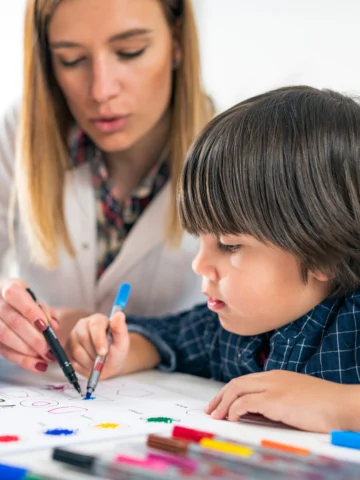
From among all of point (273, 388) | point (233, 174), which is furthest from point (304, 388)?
point (233, 174)

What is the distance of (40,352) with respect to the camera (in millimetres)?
952

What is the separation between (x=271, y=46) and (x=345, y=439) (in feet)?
3.91

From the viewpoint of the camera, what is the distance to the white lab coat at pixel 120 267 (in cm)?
129

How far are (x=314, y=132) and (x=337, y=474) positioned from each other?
0.41 m

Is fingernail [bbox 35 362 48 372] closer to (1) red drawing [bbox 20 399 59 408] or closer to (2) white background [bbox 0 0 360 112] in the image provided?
(1) red drawing [bbox 20 399 59 408]

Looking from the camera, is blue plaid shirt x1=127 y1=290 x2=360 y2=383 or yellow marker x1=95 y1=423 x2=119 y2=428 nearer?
yellow marker x1=95 y1=423 x2=119 y2=428

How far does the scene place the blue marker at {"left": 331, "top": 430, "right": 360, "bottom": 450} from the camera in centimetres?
66

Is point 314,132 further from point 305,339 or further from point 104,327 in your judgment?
point 104,327

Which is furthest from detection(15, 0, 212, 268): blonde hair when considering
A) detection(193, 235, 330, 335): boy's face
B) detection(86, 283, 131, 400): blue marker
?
detection(193, 235, 330, 335): boy's face

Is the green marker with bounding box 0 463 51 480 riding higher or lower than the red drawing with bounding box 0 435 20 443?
higher

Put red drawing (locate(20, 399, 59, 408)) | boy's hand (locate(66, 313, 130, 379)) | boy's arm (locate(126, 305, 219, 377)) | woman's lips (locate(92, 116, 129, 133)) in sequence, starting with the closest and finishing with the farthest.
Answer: red drawing (locate(20, 399, 59, 408)), boy's hand (locate(66, 313, 130, 379)), boy's arm (locate(126, 305, 219, 377)), woman's lips (locate(92, 116, 129, 133))

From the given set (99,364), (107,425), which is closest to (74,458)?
(107,425)

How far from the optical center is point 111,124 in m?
1.20

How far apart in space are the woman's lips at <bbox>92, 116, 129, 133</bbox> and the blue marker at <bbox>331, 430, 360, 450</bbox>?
2.23 feet
